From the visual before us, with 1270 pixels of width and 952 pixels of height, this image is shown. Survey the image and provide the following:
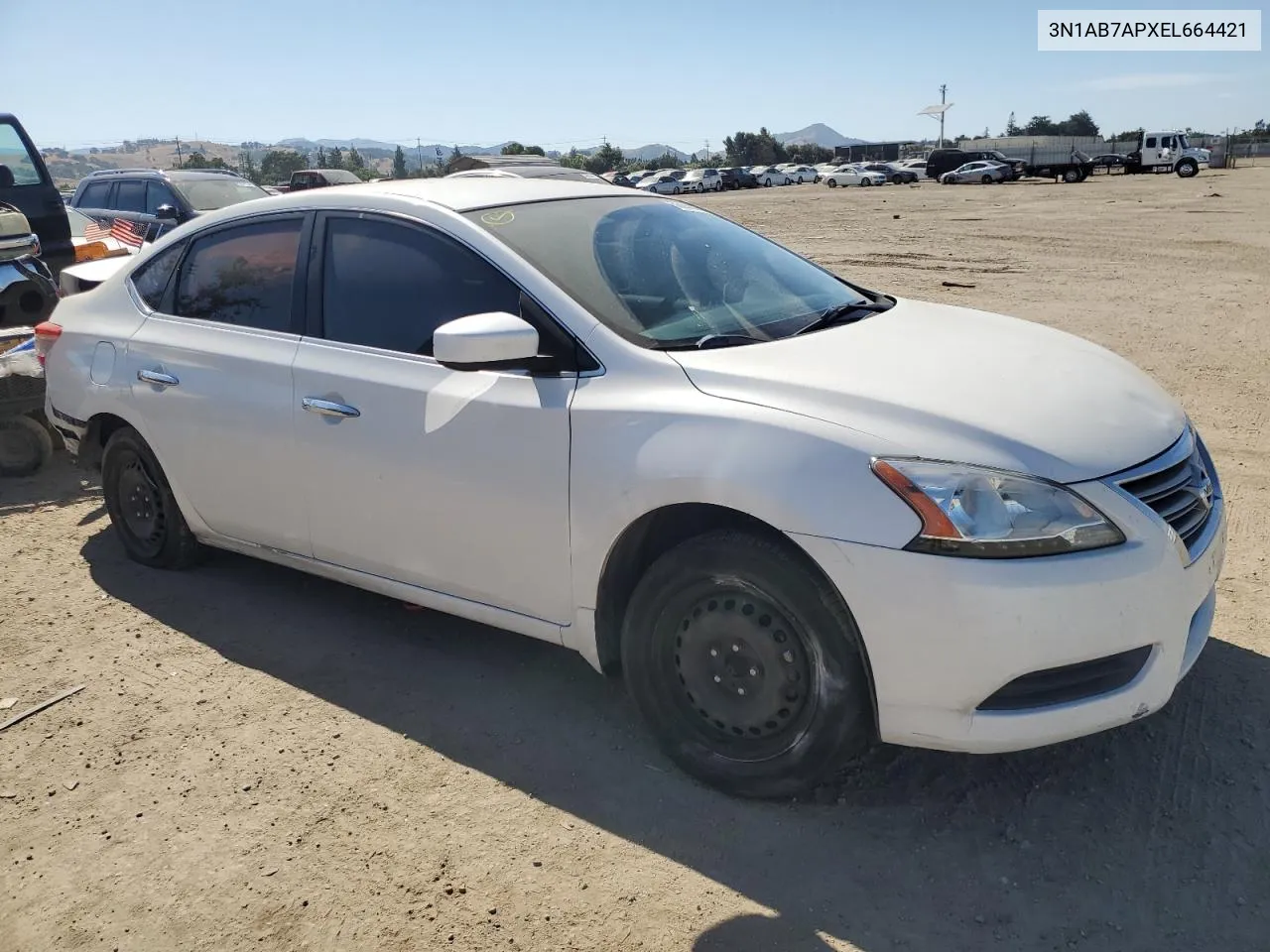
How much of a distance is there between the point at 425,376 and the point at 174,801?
1.54 meters

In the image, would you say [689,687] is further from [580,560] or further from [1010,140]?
[1010,140]

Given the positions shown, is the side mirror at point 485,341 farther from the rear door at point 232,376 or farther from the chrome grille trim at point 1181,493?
the chrome grille trim at point 1181,493

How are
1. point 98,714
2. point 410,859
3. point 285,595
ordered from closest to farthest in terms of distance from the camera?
point 410,859, point 98,714, point 285,595

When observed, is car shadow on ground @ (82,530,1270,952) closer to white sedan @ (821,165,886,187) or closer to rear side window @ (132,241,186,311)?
rear side window @ (132,241,186,311)

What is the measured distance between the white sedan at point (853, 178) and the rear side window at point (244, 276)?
56.4 metres

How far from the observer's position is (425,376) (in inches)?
139

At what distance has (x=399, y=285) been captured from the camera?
12.2 feet

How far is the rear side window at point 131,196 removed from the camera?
14.3 meters

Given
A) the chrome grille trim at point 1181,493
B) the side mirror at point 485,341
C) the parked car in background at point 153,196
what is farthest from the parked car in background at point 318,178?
the chrome grille trim at point 1181,493

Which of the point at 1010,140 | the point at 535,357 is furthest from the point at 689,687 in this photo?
A: the point at 1010,140

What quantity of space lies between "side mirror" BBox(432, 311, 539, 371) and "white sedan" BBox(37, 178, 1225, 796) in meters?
0.01

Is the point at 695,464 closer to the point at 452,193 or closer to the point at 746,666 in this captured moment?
the point at 746,666

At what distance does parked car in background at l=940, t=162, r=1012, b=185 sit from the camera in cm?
4919

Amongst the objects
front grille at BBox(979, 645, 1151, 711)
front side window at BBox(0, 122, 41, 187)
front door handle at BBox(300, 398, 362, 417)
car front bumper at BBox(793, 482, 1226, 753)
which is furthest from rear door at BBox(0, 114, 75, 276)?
front grille at BBox(979, 645, 1151, 711)
